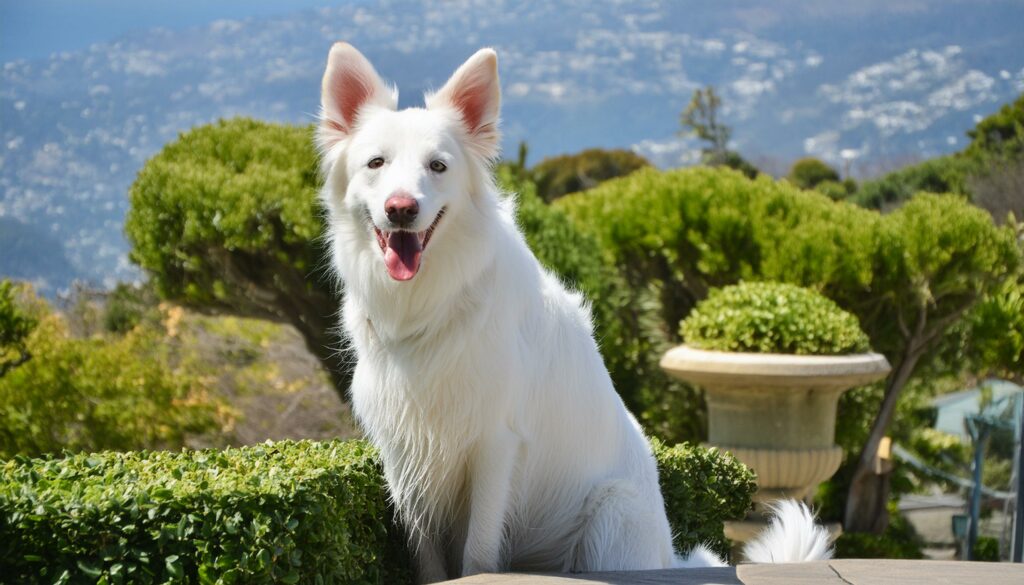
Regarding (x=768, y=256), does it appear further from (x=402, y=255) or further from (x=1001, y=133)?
(x=1001, y=133)

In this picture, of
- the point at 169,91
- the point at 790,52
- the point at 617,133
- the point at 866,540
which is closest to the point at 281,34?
the point at 169,91

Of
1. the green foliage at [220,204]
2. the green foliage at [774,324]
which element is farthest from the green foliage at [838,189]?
the green foliage at [220,204]

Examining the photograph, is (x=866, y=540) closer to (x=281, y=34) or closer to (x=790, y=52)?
(x=281, y=34)

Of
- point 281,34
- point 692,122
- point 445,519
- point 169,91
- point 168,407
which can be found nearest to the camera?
point 445,519

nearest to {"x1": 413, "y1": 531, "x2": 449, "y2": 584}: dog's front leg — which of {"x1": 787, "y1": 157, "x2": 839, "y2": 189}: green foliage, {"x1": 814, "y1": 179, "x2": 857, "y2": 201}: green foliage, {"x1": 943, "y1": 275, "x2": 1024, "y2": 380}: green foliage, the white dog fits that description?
the white dog

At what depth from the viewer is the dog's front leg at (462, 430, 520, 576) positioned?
3.17 meters

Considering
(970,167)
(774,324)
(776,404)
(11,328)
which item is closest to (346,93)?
(774,324)

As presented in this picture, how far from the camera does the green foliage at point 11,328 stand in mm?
7062

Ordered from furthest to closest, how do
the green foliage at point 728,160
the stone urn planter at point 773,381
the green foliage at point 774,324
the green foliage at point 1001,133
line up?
the green foliage at point 728,160
the green foliage at point 1001,133
the green foliage at point 774,324
the stone urn planter at point 773,381

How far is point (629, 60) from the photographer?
15038 cm

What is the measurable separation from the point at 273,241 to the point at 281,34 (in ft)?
319

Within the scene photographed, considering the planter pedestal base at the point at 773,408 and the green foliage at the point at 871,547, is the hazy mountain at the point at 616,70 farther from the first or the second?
the planter pedestal base at the point at 773,408

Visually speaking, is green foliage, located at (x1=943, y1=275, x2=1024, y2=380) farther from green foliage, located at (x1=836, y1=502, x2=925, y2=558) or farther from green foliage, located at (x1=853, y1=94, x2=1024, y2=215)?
green foliage, located at (x1=853, y1=94, x2=1024, y2=215)

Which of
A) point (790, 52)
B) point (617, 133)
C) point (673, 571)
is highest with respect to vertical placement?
point (673, 571)
